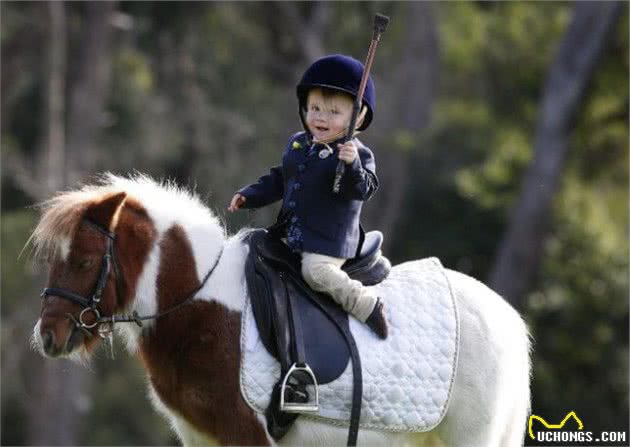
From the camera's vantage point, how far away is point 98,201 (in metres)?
6.03

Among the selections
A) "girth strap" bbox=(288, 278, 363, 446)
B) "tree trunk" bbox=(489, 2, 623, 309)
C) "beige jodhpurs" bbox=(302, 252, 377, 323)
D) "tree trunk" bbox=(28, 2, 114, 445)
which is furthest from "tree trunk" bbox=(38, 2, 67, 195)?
"girth strap" bbox=(288, 278, 363, 446)

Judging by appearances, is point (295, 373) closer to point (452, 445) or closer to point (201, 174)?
point (452, 445)

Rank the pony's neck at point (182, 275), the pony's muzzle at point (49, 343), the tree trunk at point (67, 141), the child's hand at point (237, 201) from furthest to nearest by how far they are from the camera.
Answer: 1. the tree trunk at point (67, 141)
2. the child's hand at point (237, 201)
3. the pony's neck at point (182, 275)
4. the pony's muzzle at point (49, 343)

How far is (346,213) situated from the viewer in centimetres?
629

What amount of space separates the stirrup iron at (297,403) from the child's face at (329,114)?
3.76 ft

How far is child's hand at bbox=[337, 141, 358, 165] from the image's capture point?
597cm

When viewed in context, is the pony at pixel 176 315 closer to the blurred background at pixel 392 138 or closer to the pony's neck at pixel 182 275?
the pony's neck at pixel 182 275

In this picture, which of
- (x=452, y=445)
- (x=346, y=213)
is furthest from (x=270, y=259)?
(x=452, y=445)

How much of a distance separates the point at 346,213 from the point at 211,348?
0.94 meters

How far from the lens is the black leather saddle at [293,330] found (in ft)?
19.7

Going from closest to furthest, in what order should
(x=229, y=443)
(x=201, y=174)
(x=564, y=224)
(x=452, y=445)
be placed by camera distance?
(x=229, y=443) → (x=452, y=445) → (x=564, y=224) → (x=201, y=174)

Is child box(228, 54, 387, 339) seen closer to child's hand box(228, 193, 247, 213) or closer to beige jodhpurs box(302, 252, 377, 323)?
beige jodhpurs box(302, 252, 377, 323)

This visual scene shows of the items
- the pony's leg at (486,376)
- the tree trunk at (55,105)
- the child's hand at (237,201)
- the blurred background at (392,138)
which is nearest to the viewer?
the pony's leg at (486,376)

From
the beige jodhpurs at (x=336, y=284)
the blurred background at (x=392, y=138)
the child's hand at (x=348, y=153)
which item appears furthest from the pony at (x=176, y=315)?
the blurred background at (x=392, y=138)
